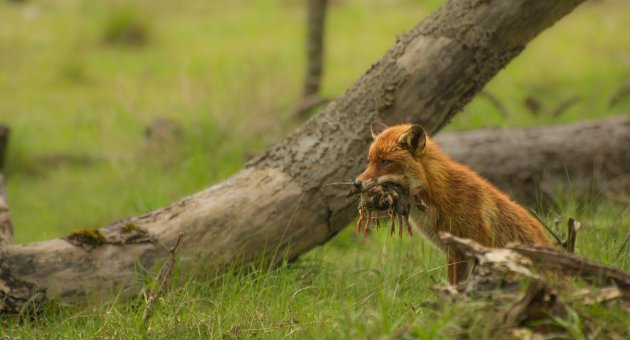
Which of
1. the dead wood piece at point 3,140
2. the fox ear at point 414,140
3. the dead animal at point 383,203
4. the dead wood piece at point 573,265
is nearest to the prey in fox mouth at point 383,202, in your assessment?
the dead animal at point 383,203

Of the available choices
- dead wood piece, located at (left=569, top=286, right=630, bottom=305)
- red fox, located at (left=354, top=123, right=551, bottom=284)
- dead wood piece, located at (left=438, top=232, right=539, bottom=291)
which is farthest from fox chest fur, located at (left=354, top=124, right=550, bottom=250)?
dead wood piece, located at (left=569, top=286, right=630, bottom=305)

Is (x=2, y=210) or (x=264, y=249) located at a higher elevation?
(x=2, y=210)

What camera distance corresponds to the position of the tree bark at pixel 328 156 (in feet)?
18.1

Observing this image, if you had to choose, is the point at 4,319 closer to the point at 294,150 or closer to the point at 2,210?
the point at 2,210

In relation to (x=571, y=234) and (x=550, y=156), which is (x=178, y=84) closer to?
(x=550, y=156)

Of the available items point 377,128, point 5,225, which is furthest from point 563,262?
point 5,225

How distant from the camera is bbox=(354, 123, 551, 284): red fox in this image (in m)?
4.78

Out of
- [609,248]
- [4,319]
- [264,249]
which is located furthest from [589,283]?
[4,319]

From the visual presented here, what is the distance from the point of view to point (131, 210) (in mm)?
8648

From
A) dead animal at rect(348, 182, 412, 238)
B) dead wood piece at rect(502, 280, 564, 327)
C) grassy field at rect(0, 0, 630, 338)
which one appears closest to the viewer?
dead wood piece at rect(502, 280, 564, 327)

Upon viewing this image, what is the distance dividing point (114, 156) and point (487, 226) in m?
6.22

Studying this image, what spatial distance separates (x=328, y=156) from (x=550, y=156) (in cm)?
339

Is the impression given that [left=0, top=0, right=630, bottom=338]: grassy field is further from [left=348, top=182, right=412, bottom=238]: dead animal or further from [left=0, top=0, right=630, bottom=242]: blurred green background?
[left=348, top=182, right=412, bottom=238]: dead animal

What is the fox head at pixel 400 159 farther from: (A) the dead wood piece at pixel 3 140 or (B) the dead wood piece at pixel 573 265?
(A) the dead wood piece at pixel 3 140
